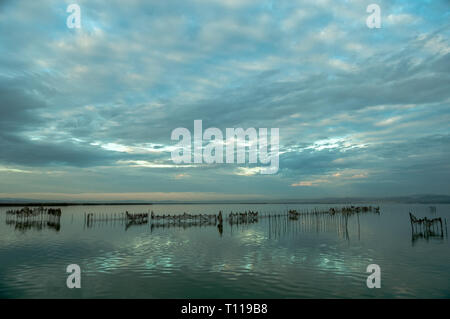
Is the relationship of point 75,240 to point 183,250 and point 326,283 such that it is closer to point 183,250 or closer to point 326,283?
point 183,250

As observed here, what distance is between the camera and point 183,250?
26359mm

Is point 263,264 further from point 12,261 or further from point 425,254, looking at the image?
Result: point 12,261

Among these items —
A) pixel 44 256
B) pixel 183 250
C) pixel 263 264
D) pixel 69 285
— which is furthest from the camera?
pixel 183 250

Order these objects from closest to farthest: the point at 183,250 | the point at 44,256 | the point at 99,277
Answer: the point at 99,277 < the point at 44,256 < the point at 183,250

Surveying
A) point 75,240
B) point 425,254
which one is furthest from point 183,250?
point 425,254

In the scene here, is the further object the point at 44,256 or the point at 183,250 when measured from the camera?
the point at 183,250

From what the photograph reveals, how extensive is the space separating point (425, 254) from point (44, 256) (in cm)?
3350

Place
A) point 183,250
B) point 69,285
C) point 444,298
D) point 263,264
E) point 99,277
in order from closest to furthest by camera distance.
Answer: point 444,298, point 69,285, point 99,277, point 263,264, point 183,250

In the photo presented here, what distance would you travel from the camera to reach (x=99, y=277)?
17.3 metres
